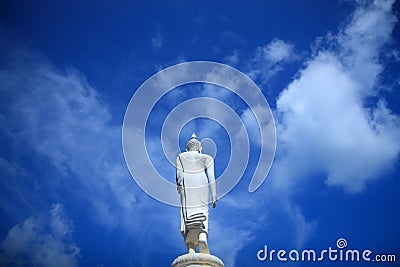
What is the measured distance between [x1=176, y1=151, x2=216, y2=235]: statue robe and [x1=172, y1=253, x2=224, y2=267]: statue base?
1.10 metres

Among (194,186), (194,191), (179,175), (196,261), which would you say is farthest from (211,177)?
(196,261)

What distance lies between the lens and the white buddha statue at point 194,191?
11.8m

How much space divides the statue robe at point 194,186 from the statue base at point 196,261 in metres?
1.10

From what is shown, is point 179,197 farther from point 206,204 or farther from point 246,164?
point 246,164

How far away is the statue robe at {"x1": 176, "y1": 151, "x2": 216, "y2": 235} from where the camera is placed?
11.9 meters

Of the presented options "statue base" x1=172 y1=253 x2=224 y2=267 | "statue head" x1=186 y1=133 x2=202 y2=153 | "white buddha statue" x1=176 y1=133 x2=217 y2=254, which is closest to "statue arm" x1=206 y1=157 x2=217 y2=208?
"white buddha statue" x1=176 y1=133 x2=217 y2=254

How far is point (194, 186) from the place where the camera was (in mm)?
12453

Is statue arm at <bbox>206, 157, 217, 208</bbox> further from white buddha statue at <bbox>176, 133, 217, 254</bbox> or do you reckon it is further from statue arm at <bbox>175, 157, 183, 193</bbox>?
statue arm at <bbox>175, 157, 183, 193</bbox>

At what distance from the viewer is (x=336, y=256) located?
14.1 meters

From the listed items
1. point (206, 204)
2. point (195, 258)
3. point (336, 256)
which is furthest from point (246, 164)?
point (336, 256)

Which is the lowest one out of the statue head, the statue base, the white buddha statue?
the statue base

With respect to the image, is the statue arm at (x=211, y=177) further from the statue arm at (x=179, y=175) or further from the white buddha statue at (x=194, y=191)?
the statue arm at (x=179, y=175)

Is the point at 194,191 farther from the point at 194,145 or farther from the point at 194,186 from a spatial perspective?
the point at 194,145

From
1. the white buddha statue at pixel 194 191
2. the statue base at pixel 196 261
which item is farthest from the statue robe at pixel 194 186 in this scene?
the statue base at pixel 196 261
